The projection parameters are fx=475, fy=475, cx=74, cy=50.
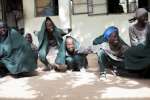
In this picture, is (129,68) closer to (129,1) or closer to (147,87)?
(147,87)

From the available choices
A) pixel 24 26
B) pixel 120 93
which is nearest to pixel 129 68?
pixel 120 93

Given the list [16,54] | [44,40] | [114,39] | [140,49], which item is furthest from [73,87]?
[44,40]

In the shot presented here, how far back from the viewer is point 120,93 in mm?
7445

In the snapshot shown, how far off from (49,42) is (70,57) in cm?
63

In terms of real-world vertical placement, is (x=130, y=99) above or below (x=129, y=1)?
below

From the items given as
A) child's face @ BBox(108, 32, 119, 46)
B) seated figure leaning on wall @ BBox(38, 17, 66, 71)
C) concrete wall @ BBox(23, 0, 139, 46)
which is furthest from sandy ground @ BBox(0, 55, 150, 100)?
concrete wall @ BBox(23, 0, 139, 46)

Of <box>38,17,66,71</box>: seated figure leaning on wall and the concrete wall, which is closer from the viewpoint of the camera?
<box>38,17,66,71</box>: seated figure leaning on wall

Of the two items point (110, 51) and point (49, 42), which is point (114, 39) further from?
point (49, 42)

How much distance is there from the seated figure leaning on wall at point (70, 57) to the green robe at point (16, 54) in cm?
55

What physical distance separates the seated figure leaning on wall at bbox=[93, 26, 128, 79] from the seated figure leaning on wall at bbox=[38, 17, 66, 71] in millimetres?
1024

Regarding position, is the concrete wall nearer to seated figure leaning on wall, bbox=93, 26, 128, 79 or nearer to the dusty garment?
seated figure leaning on wall, bbox=93, 26, 128, 79

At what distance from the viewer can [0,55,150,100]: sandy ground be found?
24.3ft

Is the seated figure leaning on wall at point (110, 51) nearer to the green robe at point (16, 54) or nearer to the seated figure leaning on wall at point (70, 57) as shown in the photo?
the seated figure leaning on wall at point (70, 57)

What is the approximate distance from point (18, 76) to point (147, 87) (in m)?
2.62
